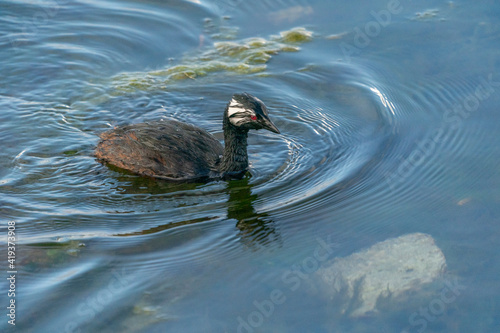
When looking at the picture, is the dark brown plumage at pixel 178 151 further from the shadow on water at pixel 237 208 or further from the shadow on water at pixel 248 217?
the shadow on water at pixel 248 217

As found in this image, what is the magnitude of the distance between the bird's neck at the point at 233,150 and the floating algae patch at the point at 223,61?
246cm

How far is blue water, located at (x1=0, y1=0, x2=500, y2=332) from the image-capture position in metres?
6.21

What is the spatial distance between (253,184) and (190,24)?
5.19m

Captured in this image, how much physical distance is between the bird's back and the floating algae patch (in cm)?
194

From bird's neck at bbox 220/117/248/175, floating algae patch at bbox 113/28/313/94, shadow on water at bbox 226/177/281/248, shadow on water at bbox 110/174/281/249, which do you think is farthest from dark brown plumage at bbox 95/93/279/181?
floating algae patch at bbox 113/28/313/94

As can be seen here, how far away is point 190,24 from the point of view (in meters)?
12.4

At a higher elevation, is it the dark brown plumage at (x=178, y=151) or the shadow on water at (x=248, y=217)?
the dark brown plumage at (x=178, y=151)

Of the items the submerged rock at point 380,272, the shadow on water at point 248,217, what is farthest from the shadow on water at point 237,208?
the submerged rock at point 380,272

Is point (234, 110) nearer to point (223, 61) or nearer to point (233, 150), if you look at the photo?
point (233, 150)

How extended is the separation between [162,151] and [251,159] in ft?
4.19

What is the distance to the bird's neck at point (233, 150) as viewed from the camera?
8336mm

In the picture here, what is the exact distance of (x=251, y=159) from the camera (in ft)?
29.1

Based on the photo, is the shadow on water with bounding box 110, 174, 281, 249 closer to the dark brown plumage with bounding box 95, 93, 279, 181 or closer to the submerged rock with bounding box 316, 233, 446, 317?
the dark brown plumage with bounding box 95, 93, 279, 181

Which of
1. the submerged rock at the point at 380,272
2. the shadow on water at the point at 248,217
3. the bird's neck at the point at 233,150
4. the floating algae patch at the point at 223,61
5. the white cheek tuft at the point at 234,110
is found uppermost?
the floating algae patch at the point at 223,61
